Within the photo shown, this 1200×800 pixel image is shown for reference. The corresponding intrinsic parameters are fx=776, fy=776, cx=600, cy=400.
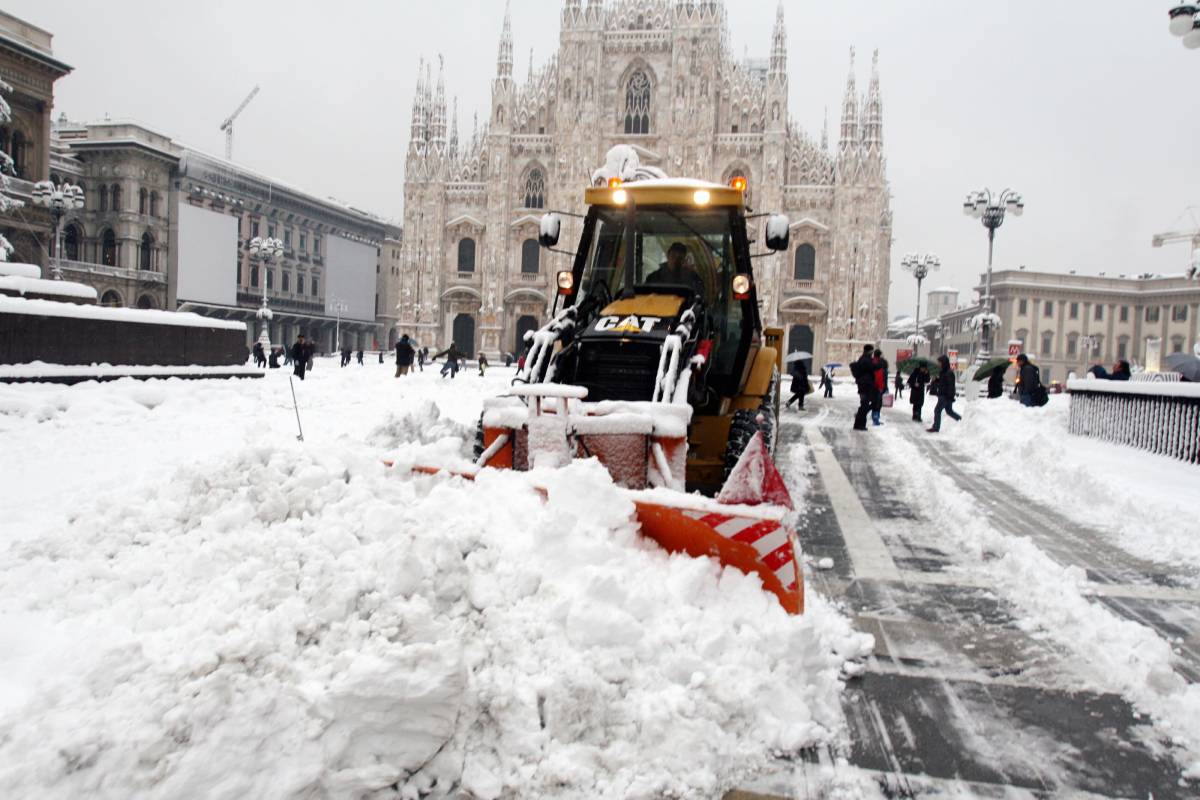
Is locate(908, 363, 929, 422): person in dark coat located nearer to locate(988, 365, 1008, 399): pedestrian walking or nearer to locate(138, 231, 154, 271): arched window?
locate(988, 365, 1008, 399): pedestrian walking

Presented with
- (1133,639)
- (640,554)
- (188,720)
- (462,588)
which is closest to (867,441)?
(1133,639)

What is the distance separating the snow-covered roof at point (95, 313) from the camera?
1162 centimetres

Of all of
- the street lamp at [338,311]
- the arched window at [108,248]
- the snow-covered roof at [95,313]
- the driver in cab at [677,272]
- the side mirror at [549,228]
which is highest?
the arched window at [108,248]

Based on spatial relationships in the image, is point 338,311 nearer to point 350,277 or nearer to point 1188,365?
point 350,277

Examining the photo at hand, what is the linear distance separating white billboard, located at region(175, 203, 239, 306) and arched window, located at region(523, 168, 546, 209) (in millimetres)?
20884

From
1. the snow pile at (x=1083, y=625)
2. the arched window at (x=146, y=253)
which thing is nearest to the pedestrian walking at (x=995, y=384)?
the snow pile at (x=1083, y=625)

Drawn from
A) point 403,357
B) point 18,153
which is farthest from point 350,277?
point 403,357

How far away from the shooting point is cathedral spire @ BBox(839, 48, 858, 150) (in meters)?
48.0

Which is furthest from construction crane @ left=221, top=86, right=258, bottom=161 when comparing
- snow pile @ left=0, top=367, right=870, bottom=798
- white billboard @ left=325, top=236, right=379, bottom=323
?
snow pile @ left=0, top=367, right=870, bottom=798

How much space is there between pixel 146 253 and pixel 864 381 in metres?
48.2

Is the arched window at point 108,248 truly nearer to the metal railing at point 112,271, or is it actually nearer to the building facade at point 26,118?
the metal railing at point 112,271

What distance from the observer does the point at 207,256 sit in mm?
51875

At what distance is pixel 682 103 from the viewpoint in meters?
48.3

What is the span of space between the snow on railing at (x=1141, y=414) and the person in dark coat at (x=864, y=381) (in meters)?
3.40
